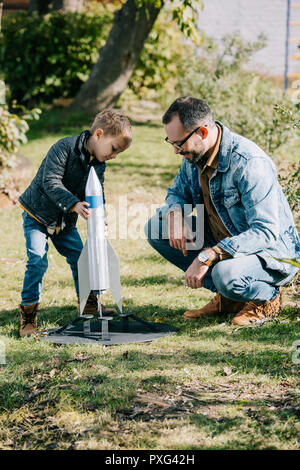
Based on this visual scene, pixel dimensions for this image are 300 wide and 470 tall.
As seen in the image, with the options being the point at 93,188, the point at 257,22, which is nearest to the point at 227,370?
the point at 93,188

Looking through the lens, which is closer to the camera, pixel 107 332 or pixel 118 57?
pixel 107 332

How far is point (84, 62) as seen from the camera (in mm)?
12664

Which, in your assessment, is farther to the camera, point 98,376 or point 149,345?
point 149,345

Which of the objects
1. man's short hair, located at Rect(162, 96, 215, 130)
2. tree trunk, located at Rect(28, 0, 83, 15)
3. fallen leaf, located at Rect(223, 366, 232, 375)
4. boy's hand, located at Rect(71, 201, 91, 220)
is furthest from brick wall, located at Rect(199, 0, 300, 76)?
fallen leaf, located at Rect(223, 366, 232, 375)

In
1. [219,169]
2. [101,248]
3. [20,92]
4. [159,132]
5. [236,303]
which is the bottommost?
[236,303]

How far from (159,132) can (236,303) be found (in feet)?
26.2

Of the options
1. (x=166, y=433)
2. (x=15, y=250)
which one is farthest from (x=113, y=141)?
(x=15, y=250)

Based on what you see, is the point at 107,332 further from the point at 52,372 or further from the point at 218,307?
the point at 218,307

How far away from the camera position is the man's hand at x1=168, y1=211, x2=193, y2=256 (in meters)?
3.93

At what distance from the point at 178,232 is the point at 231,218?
1.23 feet

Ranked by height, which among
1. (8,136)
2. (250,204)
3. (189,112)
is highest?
(8,136)

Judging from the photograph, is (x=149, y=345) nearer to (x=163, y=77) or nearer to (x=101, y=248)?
(x=101, y=248)

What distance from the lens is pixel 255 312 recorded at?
3.87 m

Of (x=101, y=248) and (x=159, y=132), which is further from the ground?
(x=159, y=132)
